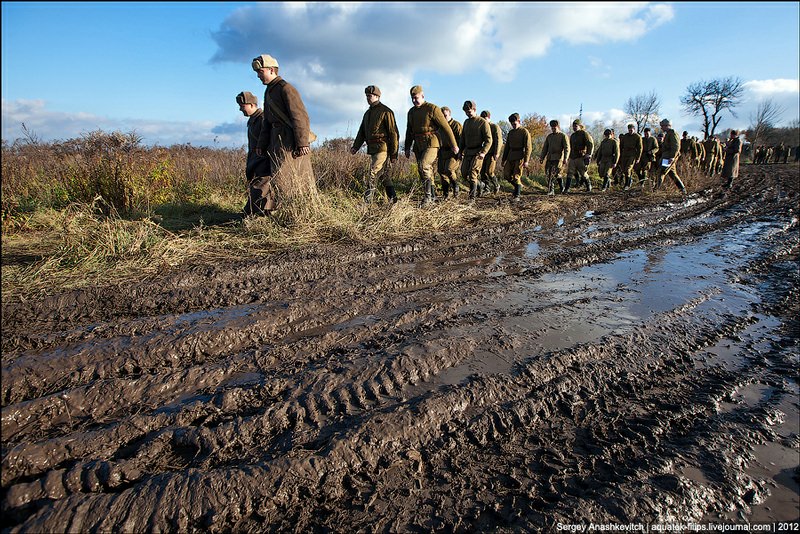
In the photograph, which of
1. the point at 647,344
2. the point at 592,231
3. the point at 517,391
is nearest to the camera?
the point at 517,391

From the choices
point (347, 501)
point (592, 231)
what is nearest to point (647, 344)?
point (347, 501)

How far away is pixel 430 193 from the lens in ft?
26.2

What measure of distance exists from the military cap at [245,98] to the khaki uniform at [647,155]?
13119mm

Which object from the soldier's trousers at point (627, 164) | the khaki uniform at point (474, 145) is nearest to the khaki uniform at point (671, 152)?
the soldier's trousers at point (627, 164)

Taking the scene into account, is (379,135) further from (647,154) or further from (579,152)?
(647,154)

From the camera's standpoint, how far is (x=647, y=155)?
1489cm

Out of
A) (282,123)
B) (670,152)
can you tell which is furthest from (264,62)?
(670,152)

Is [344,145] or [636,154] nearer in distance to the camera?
[344,145]

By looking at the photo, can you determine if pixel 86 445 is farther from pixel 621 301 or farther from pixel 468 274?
pixel 621 301

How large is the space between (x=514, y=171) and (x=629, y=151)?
5573 mm

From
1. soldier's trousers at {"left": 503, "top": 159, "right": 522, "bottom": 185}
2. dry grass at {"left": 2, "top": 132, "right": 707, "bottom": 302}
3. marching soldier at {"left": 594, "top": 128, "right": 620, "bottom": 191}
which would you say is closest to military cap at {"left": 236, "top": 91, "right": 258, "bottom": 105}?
dry grass at {"left": 2, "top": 132, "right": 707, "bottom": 302}

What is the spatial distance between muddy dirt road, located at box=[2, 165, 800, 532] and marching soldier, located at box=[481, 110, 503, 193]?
6.98 m

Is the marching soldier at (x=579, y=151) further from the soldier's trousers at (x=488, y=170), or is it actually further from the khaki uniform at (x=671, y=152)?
the soldier's trousers at (x=488, y=170)

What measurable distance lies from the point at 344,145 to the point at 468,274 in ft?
25.5
